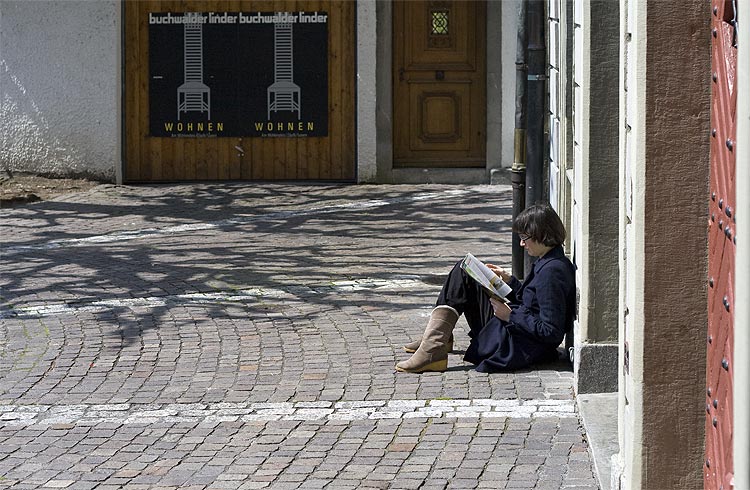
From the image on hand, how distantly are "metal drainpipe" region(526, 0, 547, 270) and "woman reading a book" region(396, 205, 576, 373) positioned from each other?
1289mm

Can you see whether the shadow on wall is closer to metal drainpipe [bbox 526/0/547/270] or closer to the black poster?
the black poster

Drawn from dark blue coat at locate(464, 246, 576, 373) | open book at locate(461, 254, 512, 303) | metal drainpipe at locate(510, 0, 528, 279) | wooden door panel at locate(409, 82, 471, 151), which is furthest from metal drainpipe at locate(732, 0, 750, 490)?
wooden door panel at locate(409, 82, 471, 151)

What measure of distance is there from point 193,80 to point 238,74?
0.57m

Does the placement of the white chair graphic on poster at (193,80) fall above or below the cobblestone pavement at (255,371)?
above

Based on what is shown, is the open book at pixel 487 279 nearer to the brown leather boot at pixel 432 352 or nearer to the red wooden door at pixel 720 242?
the brown leather boot at pixel 432 352

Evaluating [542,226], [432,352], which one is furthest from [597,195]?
[432,352]

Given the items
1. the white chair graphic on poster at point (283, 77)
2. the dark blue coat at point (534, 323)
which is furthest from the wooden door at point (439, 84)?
the dark blue coat at point (534, 323)

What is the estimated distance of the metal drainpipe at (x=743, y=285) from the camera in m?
1.86

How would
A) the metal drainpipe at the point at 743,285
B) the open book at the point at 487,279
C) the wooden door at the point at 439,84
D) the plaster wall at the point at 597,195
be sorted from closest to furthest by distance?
the metal drainpipe at the point at 743,285 → the plaster wall at the point at 597,195 → the open book at the point at 487,279 → the wooden door at the point at 439,84

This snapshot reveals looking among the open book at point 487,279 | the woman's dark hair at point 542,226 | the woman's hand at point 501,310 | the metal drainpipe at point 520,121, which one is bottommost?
the woman's hand at point 501,310

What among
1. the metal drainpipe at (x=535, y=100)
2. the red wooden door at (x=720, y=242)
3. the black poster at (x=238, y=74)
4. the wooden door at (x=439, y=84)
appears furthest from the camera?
the black poster at (x=238, y=74)

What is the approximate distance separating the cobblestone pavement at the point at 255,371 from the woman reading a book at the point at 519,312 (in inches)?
4.4

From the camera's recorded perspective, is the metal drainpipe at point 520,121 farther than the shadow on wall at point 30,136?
No

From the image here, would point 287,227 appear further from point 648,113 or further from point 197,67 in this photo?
point 648,113
